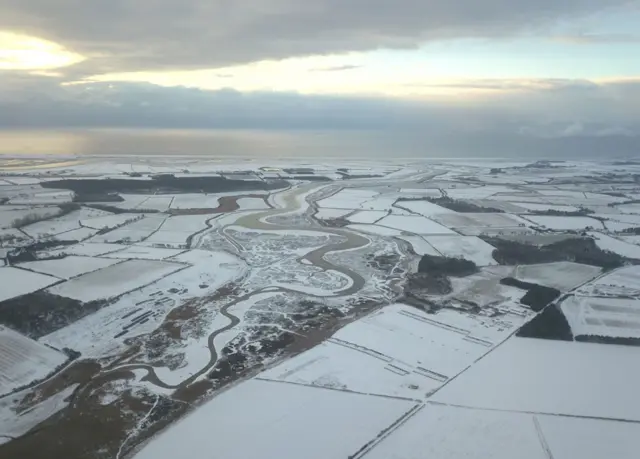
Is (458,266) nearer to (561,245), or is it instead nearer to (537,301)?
(537,301)

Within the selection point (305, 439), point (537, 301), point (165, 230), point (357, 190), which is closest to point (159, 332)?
point (305, 439)

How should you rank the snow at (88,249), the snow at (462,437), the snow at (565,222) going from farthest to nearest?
the snow at (565,222)
the snow at (88,249)
the snow at (462,437)

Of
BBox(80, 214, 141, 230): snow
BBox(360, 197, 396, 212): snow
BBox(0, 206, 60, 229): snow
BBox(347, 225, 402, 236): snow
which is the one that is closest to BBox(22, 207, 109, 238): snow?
BBox(80, 214, 141, 230): snow

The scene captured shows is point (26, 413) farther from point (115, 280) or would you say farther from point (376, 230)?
point (376, 230)

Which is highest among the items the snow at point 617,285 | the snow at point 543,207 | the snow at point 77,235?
the snow at point 77,235

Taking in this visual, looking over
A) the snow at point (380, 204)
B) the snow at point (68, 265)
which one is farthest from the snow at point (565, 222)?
the snow at point (68, 265)

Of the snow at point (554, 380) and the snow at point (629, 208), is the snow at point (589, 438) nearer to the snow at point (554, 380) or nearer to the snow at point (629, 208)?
the snow at point (554, 380)
